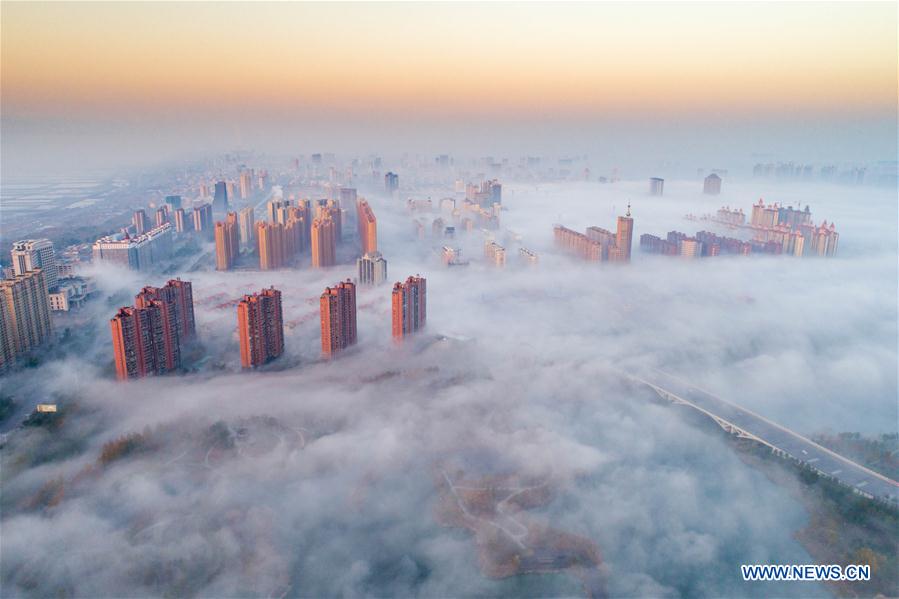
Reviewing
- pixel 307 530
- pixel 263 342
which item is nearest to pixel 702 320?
pixel 263 342

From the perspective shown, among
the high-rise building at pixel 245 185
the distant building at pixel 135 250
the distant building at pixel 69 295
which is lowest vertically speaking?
the distant building at pixel 69 295

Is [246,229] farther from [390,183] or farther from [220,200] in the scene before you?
[390,183]

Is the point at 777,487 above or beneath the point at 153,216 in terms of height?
beneath

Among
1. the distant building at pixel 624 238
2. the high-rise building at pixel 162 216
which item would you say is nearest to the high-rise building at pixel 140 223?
the high-rise building at pixel 162 216

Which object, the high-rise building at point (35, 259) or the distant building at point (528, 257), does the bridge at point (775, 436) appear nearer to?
the distant building at point (528, 257)

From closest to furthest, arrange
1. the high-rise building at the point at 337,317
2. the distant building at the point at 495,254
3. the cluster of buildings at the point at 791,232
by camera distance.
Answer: the high-rise building at the point at 337,317, the distant building at the point at 495,254, the cluster of buildings at the point at 791,232

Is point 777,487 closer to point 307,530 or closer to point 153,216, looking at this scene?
point 307,530

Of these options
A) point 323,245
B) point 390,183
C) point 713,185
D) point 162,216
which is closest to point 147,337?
point 323,245
